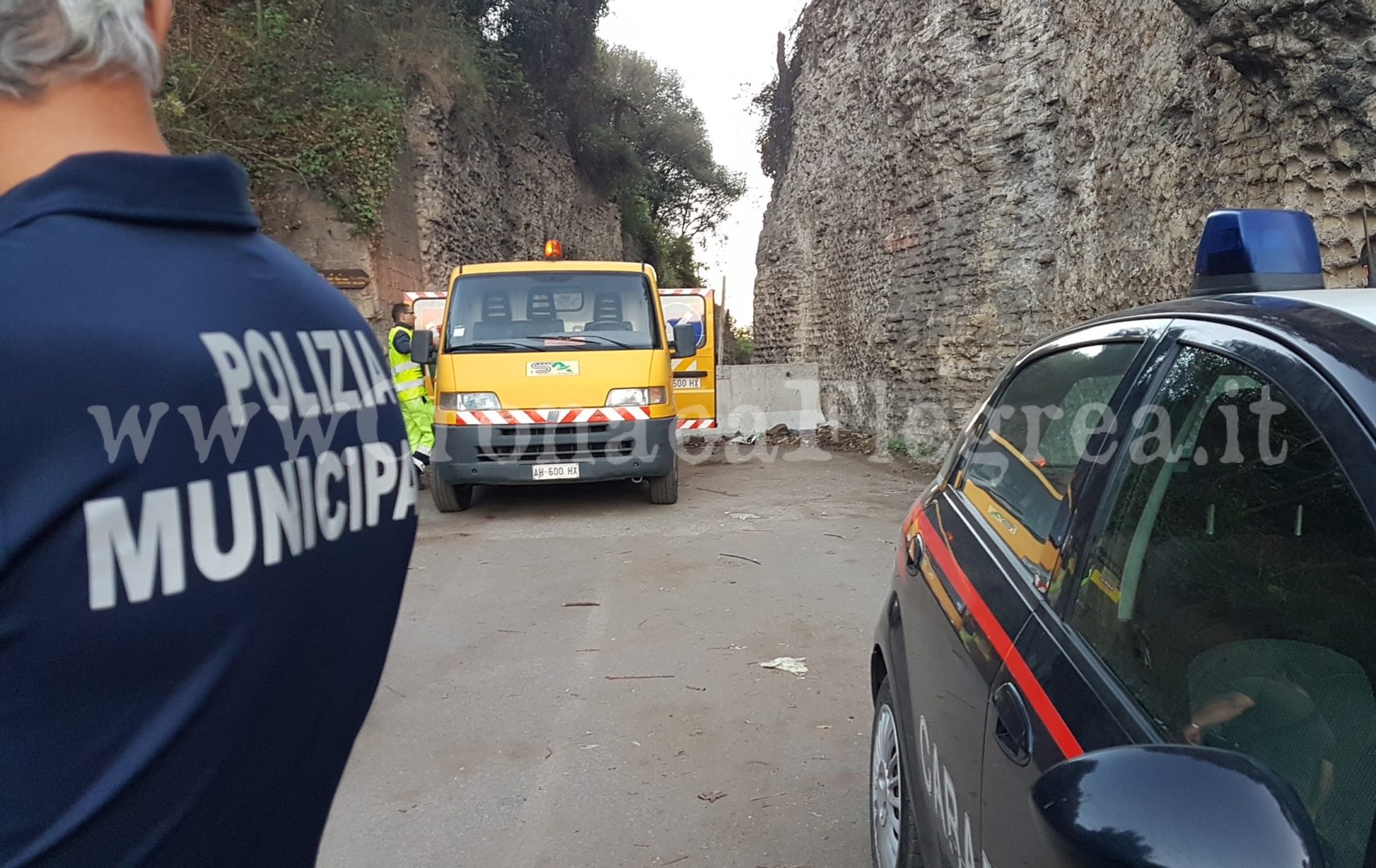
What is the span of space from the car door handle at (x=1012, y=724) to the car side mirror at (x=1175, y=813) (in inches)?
15.7

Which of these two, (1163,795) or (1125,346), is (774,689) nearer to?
(1125,346)

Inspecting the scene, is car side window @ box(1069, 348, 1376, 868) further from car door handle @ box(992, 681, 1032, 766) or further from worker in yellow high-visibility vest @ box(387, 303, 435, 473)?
worker in yellow high-visibility vest @ box(387, 303, 435, 473)

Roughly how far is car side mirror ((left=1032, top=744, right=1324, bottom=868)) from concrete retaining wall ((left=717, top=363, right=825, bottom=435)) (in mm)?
13738

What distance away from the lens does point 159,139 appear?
3.56ft

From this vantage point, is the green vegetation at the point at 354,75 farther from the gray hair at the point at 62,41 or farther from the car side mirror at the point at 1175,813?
the car side mirror at the point at 1175,813

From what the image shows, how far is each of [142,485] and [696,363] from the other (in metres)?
10.2

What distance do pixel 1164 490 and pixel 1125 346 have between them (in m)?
0.43

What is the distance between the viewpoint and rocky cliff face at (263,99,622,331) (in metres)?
12.8

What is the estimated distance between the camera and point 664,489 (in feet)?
29.2

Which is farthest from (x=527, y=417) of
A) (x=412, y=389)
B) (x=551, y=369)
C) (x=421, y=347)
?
(x=412, y=389)

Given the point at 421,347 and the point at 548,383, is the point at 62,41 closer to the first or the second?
the point at 548,383

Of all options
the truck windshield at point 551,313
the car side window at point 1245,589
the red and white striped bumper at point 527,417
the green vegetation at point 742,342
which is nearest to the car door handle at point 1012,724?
the car side window at point 1245,589

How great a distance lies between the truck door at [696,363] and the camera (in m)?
11.1

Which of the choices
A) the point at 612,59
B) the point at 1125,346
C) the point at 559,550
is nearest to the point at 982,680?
the point at 1125,346
